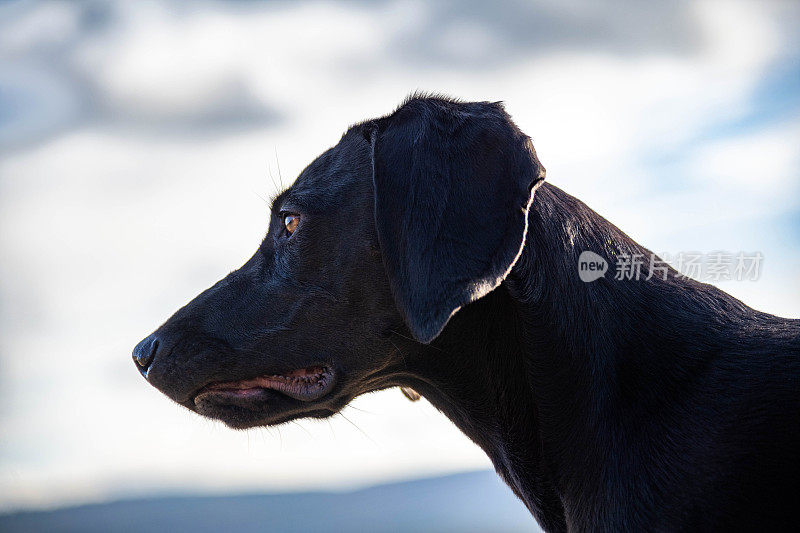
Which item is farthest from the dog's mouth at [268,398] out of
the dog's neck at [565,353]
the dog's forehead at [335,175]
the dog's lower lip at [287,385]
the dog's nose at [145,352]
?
the dog's forehead at [335,175]

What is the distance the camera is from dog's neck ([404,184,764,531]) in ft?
9.06

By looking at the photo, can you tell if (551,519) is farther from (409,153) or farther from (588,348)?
(409,153)

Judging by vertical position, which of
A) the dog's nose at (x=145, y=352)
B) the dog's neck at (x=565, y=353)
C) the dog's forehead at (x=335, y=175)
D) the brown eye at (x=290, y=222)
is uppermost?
the dog's forehead at (x=335, y=175)

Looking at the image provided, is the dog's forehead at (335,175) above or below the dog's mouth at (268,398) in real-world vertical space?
above

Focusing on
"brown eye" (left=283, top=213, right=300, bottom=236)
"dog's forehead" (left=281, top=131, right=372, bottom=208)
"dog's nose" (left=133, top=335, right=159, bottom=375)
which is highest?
"dog's forehead" (left=281, top=131, right=372, bottom=208)

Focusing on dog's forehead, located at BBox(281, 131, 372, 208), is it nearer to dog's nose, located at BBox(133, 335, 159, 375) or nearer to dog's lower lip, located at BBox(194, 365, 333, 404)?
dog's lower lip, located at BBox(194, 365, 333, 404)

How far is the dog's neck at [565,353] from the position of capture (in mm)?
2762

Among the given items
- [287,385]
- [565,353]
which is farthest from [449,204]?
[287,385]

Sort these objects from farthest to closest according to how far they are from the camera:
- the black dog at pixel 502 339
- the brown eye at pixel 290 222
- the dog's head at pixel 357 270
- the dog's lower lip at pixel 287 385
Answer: the brown eye at pixel 290 222 < the dog's lower lip at pixel 287 385 < the dog's head at pixel 357 270 < the black dog at pixel 502 339

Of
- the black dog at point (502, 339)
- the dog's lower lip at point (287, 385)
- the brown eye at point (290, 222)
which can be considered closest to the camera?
the black dog at point (502, 339)

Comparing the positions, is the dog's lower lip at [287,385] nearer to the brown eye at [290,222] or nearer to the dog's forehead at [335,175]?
the brown eye at [290,222]

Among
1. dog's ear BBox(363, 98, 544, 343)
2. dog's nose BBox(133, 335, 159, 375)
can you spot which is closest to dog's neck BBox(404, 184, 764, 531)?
dog's ear BBox(363, 98, 544, 343)

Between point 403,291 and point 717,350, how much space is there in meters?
1.17

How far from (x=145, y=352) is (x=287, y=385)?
27.1 inches
